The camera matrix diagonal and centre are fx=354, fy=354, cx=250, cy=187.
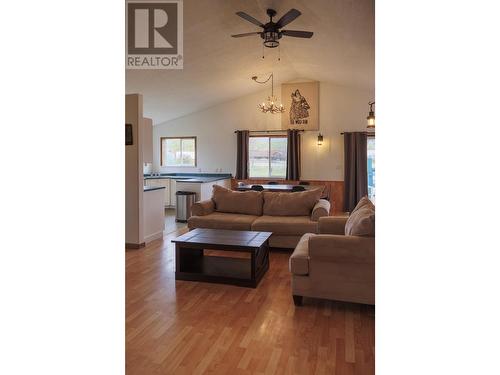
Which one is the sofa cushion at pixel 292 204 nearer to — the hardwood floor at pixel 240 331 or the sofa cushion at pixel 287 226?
the sofa cushion at pixel 287 226

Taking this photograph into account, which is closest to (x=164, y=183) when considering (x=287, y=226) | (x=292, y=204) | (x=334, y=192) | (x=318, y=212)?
(x=334, y=192)

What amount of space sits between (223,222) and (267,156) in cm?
468

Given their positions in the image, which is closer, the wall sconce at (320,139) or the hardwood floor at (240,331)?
the hardwood floor at (240,331)

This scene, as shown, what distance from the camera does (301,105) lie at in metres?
8.86

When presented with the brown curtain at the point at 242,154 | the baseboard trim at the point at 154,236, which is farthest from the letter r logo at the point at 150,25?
the brown curtain at the point at 242,154

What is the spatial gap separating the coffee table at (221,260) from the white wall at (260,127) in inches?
208

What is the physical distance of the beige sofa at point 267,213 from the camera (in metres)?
4.65
